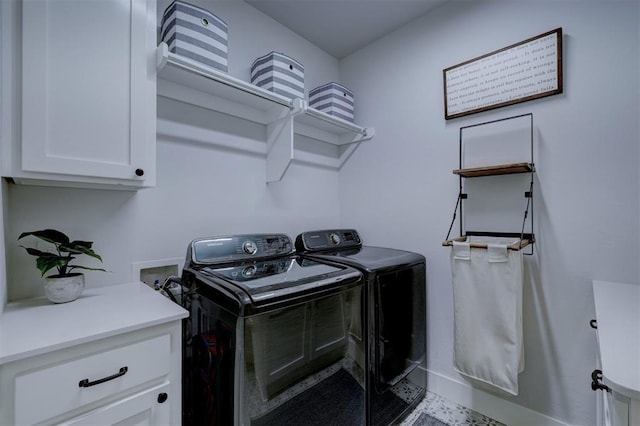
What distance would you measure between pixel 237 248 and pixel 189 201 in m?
0.40

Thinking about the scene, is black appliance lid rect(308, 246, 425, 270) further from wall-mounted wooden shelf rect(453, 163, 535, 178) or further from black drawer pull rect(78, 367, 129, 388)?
black drawer pull rect(78, 367, 129, 388)

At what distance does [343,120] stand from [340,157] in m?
0.46

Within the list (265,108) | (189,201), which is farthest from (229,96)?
(189,201)

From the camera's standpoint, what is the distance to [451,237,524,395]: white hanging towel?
1433 millimetres

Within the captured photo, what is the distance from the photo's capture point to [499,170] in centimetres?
158

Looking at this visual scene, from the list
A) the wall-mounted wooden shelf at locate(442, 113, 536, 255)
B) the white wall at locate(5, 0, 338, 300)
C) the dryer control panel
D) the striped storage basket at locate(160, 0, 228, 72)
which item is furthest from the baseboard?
the striped storage basket at locate(160, 0, 228, 72)

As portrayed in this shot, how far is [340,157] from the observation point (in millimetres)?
2576

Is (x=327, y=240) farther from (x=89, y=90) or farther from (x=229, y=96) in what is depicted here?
(x=89, y=90)

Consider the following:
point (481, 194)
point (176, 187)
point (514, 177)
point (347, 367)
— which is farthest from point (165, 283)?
point (514, 177)

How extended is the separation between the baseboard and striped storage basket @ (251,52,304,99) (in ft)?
6.89

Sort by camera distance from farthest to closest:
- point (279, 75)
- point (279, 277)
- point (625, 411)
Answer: point (279, 75)
point (279, 277)
point (625, 411)

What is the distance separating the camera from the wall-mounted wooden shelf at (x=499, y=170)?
1.50 metres

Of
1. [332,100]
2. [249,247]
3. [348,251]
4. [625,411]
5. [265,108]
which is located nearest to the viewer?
[625,411]

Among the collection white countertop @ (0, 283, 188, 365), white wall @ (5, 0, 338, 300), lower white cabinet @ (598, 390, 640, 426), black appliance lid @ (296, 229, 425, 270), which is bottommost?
lower white cabinet @ (598, 390, 640, 426)
